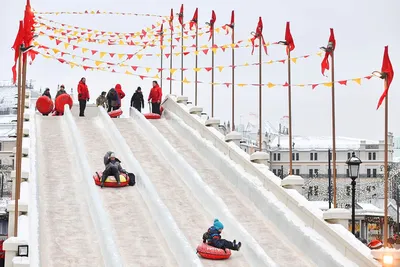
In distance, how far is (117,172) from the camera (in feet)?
83.9

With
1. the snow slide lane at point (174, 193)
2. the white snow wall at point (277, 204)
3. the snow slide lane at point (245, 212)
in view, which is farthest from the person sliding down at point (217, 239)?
the white snow wall at point (277, 204)

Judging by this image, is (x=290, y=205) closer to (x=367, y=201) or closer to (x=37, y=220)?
(x=37, y=220)

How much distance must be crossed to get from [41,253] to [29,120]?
12.0 meters

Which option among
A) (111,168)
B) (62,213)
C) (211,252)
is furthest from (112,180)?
(211,252)

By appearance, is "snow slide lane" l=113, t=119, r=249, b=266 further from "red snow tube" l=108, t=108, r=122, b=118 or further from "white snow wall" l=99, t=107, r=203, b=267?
"red snow tube" l=108, t=108, r=122, b=118

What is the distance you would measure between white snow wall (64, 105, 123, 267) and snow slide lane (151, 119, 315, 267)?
3.33 metres

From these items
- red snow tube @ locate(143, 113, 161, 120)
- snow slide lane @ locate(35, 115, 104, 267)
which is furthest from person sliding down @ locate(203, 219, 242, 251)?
red snow tube @ locate(143, 113, 161, 120)

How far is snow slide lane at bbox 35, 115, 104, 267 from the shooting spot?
20.8 meters

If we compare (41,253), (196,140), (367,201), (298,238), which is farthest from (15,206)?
(367,201)

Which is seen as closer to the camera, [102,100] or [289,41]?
[289,41]

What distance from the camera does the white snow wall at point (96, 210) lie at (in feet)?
67.1

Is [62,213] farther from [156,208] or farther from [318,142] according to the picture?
[318,142]

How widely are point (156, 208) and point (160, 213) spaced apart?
46 centimetres

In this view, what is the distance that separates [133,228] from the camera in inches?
893
